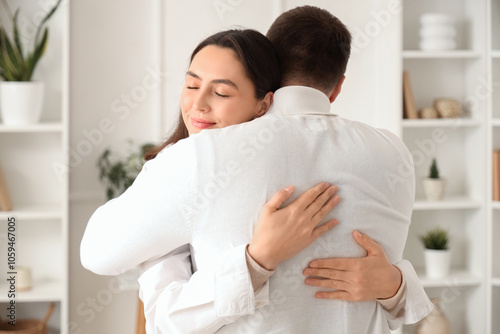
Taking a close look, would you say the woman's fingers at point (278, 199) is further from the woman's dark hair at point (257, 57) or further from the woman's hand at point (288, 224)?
the woman's dark hair at point (257, 57)

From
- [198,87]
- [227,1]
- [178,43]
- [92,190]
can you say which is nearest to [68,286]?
[92,190]

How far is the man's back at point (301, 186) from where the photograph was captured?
3.58 ft

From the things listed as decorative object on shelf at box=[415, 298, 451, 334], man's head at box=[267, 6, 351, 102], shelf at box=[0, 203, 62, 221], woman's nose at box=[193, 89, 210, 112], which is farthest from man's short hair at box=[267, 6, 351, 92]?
decorative object on shelf at box=[415, 298, 451, 334]

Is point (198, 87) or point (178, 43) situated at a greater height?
point (178, 43)

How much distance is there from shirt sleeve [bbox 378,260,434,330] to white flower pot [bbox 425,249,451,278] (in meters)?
2.16

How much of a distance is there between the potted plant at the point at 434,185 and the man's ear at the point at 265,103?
2261 mm

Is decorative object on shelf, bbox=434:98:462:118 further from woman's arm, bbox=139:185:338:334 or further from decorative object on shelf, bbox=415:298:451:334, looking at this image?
woman's arm, bbox=139:185:338:334

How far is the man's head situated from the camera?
50.1 inches

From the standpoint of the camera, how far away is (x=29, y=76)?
10.1 feet

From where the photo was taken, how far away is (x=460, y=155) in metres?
3.67

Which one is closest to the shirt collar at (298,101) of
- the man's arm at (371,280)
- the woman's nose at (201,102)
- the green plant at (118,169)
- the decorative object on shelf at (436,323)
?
the woman's nose at (201,102)

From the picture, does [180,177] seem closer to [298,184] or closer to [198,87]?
[298,184]

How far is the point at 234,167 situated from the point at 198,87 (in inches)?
13.1

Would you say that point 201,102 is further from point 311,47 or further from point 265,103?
point 311,47
